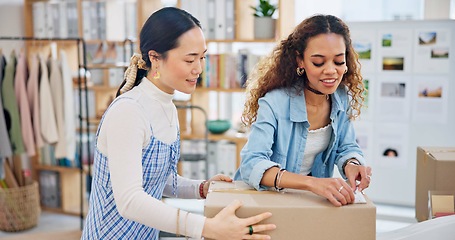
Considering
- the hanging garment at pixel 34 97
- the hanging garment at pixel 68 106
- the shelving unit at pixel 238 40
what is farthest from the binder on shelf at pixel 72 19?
the shelving unit at pixel 238 40

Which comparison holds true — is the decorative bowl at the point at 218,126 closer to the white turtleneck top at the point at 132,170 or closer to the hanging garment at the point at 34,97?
the hanging garment at the point at 34,97

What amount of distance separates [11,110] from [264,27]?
185 cm

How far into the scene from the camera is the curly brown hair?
4.72 ft

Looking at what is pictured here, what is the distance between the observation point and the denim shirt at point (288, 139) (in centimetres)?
136

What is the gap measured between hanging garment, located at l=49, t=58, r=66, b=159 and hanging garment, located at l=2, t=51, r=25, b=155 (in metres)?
→ 0.27

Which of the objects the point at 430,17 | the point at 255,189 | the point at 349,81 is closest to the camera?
the point at 255,189

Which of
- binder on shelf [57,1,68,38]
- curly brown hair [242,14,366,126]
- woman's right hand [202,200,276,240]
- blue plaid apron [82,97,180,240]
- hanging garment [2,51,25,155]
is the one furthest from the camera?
binder on shelf [57,1,68,38]

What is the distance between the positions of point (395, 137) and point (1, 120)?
107 inches

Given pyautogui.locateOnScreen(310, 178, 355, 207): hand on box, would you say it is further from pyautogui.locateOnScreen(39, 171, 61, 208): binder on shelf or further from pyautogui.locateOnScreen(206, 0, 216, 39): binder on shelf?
pyautogui.locateOnScreen(39, 171, 61, 208): binder on shelf

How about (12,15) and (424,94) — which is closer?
(424,94)

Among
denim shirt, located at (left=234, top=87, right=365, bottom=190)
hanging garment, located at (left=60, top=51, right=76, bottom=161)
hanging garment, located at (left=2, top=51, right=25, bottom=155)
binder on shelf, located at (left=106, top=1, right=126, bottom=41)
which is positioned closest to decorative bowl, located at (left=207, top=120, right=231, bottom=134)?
hanging garment, located at (left=60, top=51, right=76, bottom=161)

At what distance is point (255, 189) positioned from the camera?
1.31m

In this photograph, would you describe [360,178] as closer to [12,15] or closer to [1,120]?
[1,120]

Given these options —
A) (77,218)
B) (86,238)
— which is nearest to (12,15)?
(77,218)
